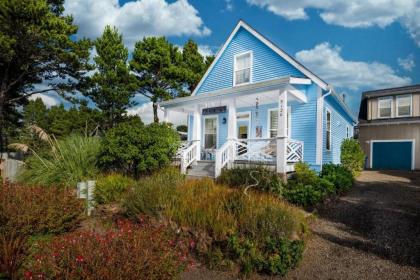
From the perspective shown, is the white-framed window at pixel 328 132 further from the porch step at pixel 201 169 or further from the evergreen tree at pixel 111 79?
the evergreen tree at pixel 111 79

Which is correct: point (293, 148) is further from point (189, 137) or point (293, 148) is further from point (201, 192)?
point (189, 137)

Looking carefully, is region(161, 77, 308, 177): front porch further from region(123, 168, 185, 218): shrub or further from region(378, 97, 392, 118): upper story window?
region(378, 97, 392, 118): upper story window

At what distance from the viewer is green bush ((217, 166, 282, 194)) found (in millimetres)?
9180

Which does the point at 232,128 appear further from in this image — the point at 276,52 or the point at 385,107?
the point at 385,107

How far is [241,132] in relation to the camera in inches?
622

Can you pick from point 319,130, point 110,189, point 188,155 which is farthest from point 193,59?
point 110,189

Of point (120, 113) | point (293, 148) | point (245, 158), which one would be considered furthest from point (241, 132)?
point (120, 113)

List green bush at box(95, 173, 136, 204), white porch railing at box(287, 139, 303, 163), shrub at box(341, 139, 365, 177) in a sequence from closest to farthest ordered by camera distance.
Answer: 1. green bush at box(95, 173, 136, 204)
2. white porch railing at box(287, 139, 303, 163)
3. shrub at box(341, 139, 365, 177)

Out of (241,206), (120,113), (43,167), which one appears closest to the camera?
(241,206)

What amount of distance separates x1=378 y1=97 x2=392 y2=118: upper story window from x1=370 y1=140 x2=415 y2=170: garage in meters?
2.17

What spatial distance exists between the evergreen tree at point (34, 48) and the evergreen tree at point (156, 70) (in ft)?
19.8

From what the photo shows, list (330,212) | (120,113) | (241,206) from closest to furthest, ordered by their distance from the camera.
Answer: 1. (241,206)
2. (330,212)
3. (120,113)

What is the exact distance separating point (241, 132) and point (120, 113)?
555 inches

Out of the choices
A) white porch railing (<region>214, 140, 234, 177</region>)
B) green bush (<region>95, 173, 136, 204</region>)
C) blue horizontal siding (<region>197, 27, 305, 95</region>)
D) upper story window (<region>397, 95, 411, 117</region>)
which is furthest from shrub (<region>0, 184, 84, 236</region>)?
upper story window (<region>397, 95, 411, 117</region>)
